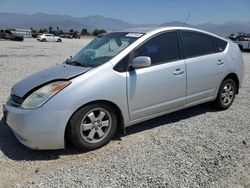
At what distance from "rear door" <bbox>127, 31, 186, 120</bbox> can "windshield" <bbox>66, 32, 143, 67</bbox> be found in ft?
0.87

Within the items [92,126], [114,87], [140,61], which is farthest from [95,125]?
[140,61]

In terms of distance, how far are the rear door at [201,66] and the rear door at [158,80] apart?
19 centimetres

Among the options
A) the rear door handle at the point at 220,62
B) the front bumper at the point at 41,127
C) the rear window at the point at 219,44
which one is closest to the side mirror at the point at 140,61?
the front bumper at the point at 41,127

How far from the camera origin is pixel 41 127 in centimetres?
371

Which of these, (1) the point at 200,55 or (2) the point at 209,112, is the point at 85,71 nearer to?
(1) the point at 200,55

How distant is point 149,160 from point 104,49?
1916mm

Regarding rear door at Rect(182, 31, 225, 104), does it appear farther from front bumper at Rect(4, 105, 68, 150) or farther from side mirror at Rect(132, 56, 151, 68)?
front bumper at Rect(4, 105, 68, 150)

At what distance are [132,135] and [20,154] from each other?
1.66 metres

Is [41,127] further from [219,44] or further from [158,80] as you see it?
[219,44]

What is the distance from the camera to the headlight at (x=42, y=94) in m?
3.77

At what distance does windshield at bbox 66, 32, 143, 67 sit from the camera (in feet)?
14.5

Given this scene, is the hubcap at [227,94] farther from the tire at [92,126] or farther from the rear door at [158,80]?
the tire at [92,126]

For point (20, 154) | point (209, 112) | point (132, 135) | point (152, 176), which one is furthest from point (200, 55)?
point (20, 154)

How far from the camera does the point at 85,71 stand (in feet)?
13.4
